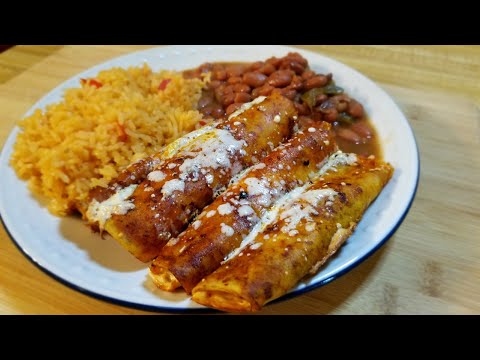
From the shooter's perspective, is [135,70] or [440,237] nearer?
[440,237]

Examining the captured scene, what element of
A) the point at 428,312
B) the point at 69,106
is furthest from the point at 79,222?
the point at 428,312

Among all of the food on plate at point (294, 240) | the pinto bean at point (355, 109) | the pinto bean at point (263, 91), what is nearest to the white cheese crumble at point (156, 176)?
the food on plate at point (294, 240)

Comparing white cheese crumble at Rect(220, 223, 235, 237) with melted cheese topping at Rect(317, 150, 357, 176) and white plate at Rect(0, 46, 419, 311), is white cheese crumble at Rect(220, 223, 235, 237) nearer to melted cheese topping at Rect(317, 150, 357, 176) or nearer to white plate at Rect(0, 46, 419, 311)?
white plate at Rect(0, 46, 419, 311)

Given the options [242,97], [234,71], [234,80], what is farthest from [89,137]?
[234,71]

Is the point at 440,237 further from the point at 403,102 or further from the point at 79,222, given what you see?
the point at 79,222

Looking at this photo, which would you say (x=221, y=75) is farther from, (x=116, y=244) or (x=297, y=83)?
(x=116, y=244)

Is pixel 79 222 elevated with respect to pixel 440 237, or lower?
elevated

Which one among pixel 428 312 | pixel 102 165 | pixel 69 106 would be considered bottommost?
pixel 428 312

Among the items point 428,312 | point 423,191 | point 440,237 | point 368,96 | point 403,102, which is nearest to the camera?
point 428,312
